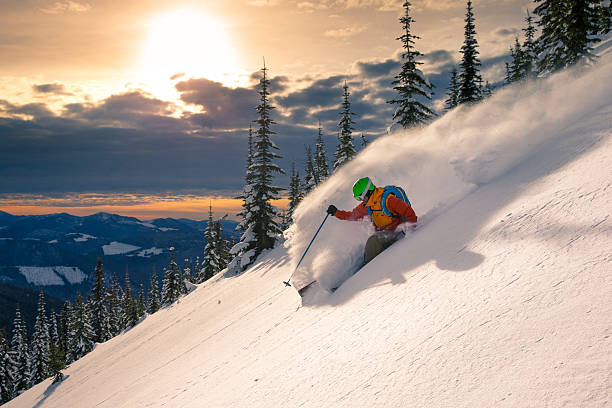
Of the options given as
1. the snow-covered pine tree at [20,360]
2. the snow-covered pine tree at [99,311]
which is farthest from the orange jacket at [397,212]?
the snow-covered pine tree at [20,360]

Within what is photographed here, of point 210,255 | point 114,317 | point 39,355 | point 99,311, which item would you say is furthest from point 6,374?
point 210,255

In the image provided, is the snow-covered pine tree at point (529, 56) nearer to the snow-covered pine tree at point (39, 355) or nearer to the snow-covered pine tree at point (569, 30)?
the snow-covered pine tree at point (569, 30)

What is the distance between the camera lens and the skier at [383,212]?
5.99m

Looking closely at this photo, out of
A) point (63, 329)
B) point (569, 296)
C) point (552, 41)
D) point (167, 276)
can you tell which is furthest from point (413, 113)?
point (63, 329)

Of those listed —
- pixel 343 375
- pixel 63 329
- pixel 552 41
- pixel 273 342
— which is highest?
pixel 552 41

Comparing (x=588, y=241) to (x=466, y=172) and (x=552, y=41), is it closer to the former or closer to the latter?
(x=466, y=172)

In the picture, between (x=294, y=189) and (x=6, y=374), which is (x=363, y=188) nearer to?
(x=294, y=189)

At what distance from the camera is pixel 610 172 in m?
3.54

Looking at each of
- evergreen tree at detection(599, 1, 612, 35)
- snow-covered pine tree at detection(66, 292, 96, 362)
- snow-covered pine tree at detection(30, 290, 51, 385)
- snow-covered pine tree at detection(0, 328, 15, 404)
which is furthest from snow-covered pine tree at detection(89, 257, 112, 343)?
evergreen tree at detection(599, 1, 612, 35)

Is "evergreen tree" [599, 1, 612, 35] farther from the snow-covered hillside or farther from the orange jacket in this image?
the orange jacket

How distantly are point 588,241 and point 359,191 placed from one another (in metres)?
3.83

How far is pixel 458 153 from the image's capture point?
23.7ft

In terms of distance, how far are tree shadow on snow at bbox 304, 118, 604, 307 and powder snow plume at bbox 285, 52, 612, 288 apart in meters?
0.51

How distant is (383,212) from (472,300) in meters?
3.36
